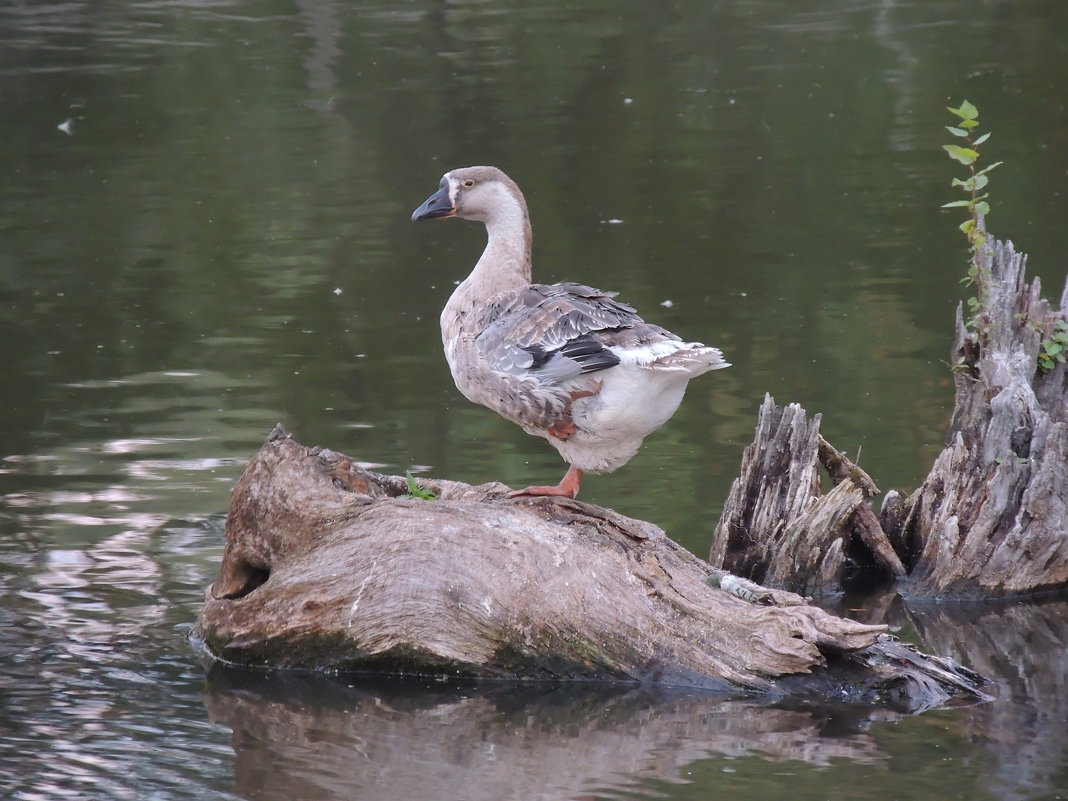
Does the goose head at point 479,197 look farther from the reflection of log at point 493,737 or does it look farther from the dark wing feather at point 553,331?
the reflection of log at point 493,737

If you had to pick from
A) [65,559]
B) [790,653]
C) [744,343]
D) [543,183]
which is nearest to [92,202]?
[543,183]

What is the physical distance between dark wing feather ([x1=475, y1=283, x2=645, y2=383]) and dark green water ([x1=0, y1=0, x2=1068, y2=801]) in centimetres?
147

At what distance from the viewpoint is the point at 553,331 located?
23.0ft

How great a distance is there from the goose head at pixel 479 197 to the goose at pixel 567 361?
212mm

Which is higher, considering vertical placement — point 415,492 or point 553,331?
point 553,331

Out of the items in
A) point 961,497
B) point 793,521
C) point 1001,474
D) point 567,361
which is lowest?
point 793,521

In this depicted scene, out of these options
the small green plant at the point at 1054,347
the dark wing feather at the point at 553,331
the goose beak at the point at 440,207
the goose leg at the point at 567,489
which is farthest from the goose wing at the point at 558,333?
the small green plant at the point at 1054,347

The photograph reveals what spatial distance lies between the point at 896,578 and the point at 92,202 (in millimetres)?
12843

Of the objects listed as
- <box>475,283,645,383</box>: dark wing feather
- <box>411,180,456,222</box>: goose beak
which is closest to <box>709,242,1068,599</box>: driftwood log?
<box>475,283,645,383</box>: dark wing feather

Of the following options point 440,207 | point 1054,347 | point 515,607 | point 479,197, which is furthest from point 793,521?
point 440,207

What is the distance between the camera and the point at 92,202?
725 inches

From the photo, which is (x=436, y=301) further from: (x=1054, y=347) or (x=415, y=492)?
(x=1054, y=347)

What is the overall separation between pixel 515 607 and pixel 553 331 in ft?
4.10

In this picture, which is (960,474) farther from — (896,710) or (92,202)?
(92,202)
